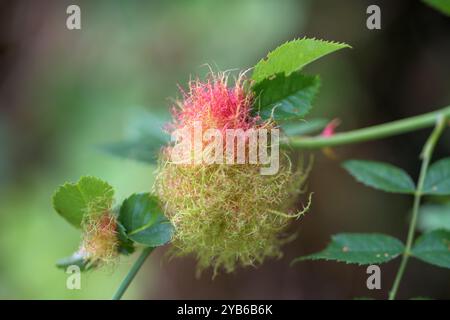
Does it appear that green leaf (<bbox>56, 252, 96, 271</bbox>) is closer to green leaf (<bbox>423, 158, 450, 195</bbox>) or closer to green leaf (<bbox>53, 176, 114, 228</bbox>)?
green leaf (<bbox>53, 176, 114, 228</bbox>)

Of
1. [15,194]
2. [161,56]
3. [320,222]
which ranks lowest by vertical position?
[320,222]

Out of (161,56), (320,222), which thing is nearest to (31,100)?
(161,56)

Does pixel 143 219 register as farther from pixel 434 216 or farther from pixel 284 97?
pixel 434 216

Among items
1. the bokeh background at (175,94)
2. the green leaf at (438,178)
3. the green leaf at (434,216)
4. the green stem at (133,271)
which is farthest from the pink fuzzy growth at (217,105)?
the bokeh background at (175,94)

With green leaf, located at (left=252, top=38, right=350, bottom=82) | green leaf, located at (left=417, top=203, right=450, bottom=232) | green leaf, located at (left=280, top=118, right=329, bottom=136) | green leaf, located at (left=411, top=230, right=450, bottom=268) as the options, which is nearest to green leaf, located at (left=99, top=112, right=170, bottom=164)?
green leaf, located at (left=280, top=118, right=329, bottom=136)

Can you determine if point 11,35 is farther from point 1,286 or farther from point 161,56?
point 1,286

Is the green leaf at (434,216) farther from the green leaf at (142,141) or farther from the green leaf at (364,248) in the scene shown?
the green leaf at (142,141)
